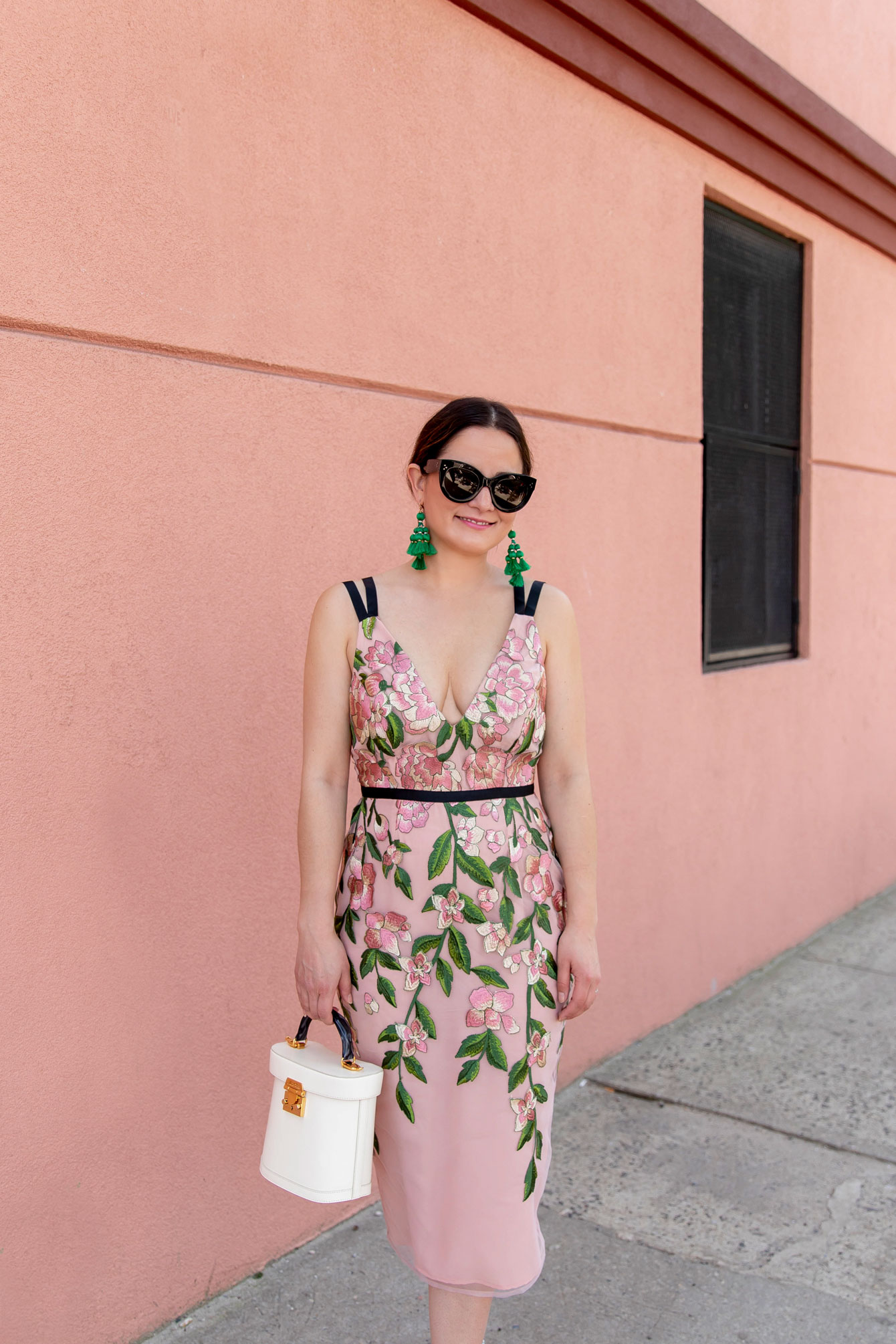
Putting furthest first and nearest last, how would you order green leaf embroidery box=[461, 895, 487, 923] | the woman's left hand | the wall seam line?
the wall seam line, the woman's left hand, green leaf embroidery box=[461, 895, 487, 923]

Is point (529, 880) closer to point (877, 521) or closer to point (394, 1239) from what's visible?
point (394, 1239)

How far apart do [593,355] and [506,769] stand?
2.33 m

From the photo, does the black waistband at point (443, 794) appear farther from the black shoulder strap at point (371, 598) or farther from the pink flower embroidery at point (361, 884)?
the black shoulder strap at point (371, 598)

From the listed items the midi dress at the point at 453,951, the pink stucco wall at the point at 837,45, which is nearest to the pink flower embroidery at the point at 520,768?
the midi dress at the point at 453,951

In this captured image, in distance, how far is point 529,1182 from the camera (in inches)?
88.3

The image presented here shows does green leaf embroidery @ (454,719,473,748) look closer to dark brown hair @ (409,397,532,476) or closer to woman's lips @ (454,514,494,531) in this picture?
woman's lips @ (454,514,494,531)

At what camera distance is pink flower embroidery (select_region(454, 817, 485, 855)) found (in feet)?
7.08

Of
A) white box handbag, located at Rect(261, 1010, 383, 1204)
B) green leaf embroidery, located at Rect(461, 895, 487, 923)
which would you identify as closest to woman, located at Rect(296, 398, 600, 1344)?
green leaf embroidery, located at Rect(461, 895, 487, 923)

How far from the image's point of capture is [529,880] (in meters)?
2.21

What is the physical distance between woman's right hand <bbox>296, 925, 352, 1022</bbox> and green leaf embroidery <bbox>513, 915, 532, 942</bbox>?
32cm

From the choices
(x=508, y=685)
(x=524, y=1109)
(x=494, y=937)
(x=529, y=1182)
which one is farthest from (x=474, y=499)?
(x=529, y=1182)

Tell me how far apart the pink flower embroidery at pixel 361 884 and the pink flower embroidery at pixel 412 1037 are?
222 mm

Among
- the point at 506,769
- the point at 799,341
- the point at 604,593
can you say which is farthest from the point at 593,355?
the point at 506,769

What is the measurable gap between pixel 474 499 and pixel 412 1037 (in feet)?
3.24
